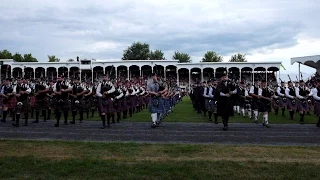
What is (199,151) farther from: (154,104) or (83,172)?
(154,104)

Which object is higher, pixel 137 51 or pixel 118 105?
pixel 137 51

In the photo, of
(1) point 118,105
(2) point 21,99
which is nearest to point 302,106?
(1) point 118,105

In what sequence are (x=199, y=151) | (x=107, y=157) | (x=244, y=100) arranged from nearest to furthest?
1. (x=107, y=157)
2. (x=199, y=151)
3. (x=244, y=100)

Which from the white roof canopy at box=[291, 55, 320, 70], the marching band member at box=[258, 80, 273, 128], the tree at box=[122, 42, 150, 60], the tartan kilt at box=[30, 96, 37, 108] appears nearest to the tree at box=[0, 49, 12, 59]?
the tree at box=[122, 42, 150, 60]

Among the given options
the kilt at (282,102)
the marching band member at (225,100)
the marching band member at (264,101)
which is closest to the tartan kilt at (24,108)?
the marching band member at (225,100)

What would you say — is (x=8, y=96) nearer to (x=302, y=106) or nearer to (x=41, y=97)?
(x=41, y=97)

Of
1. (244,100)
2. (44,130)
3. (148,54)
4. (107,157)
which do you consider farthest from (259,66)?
(148,54)

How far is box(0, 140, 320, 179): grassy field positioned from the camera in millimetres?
6949

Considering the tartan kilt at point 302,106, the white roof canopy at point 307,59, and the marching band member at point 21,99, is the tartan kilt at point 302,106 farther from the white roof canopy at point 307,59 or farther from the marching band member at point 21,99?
the white roof canopy at point 307,59

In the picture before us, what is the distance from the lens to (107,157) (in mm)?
8273

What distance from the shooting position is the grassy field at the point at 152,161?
695 centimetres

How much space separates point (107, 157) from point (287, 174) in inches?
139

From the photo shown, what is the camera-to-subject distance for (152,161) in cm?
790

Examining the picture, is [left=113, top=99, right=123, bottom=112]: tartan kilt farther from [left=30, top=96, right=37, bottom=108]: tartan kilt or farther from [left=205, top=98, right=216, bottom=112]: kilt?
[left=205, top=98, right=216, bottom=112]: kilt
